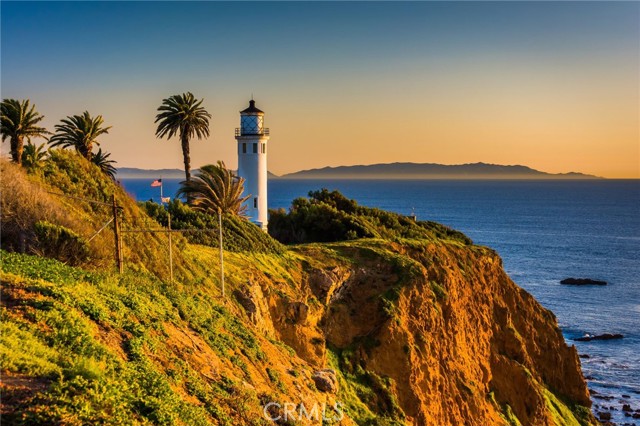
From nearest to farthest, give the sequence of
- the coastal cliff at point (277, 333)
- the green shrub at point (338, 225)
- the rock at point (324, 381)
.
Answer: the coastal cliff at point (277, 333) < the rock at point (324, 381) < the green shrub at point (338, 225)

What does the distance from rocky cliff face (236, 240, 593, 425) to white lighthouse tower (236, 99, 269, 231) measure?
1614 cm

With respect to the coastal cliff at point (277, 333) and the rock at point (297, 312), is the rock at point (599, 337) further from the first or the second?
the rock at point (297, 312)

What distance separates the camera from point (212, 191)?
123ft

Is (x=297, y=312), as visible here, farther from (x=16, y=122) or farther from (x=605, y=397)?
(x=605, y=397)

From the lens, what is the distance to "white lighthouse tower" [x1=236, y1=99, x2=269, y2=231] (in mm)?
49625

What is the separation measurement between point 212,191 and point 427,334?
1558cm

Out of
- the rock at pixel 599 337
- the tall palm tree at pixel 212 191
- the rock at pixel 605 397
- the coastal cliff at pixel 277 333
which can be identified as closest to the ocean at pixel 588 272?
the rock at pixel 605 397

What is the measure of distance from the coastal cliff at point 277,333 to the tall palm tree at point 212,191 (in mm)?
6100

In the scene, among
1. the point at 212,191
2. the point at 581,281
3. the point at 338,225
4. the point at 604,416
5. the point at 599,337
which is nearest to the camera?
the point at 212,191

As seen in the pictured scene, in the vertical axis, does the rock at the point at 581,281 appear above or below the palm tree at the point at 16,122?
below

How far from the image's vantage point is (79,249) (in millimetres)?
17938

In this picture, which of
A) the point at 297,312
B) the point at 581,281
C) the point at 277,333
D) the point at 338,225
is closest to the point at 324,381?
the point at 277,333

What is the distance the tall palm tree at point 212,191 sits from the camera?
37.5 m

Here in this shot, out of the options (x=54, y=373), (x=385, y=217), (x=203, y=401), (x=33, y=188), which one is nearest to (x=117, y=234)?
(x=33, y=188)
